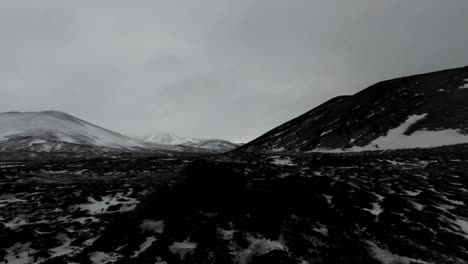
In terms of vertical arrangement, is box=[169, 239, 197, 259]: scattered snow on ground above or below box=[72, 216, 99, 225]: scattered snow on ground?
below

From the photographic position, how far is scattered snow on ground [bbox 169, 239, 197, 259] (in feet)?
35.8

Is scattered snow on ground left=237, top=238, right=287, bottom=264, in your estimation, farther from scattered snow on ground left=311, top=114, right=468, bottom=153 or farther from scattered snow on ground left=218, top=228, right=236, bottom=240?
scattered snow on ground left=311, top=114, right=468, bottom=153


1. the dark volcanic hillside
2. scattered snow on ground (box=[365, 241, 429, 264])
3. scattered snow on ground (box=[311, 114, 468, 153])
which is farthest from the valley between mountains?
the dark volcanic hillside

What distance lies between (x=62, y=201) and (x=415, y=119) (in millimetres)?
45190

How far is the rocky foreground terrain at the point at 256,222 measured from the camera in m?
10.7

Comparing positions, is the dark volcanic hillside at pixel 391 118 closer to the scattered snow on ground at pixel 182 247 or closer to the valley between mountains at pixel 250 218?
the valley between mountains at pixel 250 218

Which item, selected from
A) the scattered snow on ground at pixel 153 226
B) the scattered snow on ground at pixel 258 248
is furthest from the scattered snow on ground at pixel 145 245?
the scattered snow on ground at pixel 258 248

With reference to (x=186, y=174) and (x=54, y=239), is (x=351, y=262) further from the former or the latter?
(x=54, y=239)

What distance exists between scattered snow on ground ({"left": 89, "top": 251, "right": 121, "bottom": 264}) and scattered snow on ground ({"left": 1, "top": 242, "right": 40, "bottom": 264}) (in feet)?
7.17

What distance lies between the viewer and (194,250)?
432 inches

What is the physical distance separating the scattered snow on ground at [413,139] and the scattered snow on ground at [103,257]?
118 feet

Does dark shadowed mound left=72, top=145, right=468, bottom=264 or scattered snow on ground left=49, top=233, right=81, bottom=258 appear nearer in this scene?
dark shadowed mound left=72, top=145, right=468, bottom=264

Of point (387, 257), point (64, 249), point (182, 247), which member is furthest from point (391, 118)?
point (64, 249)

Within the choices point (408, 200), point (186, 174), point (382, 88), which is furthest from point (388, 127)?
point (186, 174)
